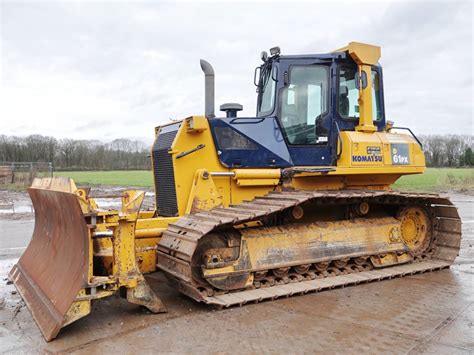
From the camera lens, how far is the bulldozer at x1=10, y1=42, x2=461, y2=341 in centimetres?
527

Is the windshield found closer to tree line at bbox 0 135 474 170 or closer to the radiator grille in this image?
the radiator grille

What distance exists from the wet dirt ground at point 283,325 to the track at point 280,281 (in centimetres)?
17

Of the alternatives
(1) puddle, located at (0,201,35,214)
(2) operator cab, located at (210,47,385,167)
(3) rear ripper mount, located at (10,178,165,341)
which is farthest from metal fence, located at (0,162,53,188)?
(3) rear ripper mount, located at (10,178,165,341)

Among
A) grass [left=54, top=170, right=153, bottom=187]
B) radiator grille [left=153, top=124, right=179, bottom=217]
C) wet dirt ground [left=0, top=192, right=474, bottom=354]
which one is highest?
radiator grille [left=153, top=124, right=179, bottom=217]

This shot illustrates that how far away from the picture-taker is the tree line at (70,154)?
58281mm

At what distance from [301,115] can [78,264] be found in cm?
385

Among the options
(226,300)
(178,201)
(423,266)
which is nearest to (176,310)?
(226,300)

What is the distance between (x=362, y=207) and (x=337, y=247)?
2.97ft

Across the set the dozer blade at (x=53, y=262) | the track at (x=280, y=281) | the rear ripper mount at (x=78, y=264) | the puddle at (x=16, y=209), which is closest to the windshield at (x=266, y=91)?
the track at (x=280, y=281)

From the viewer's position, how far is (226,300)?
18.1 feet

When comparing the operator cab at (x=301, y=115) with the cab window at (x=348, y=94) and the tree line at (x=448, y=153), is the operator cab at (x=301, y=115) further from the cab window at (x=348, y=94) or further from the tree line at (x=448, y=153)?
the tree line at (x=448, y=153)

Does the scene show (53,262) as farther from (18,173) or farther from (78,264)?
(18,173)

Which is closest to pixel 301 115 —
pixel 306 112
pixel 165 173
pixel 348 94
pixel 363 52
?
pixel 306 112

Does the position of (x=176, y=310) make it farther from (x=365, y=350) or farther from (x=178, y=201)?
(x=365, y=350)
